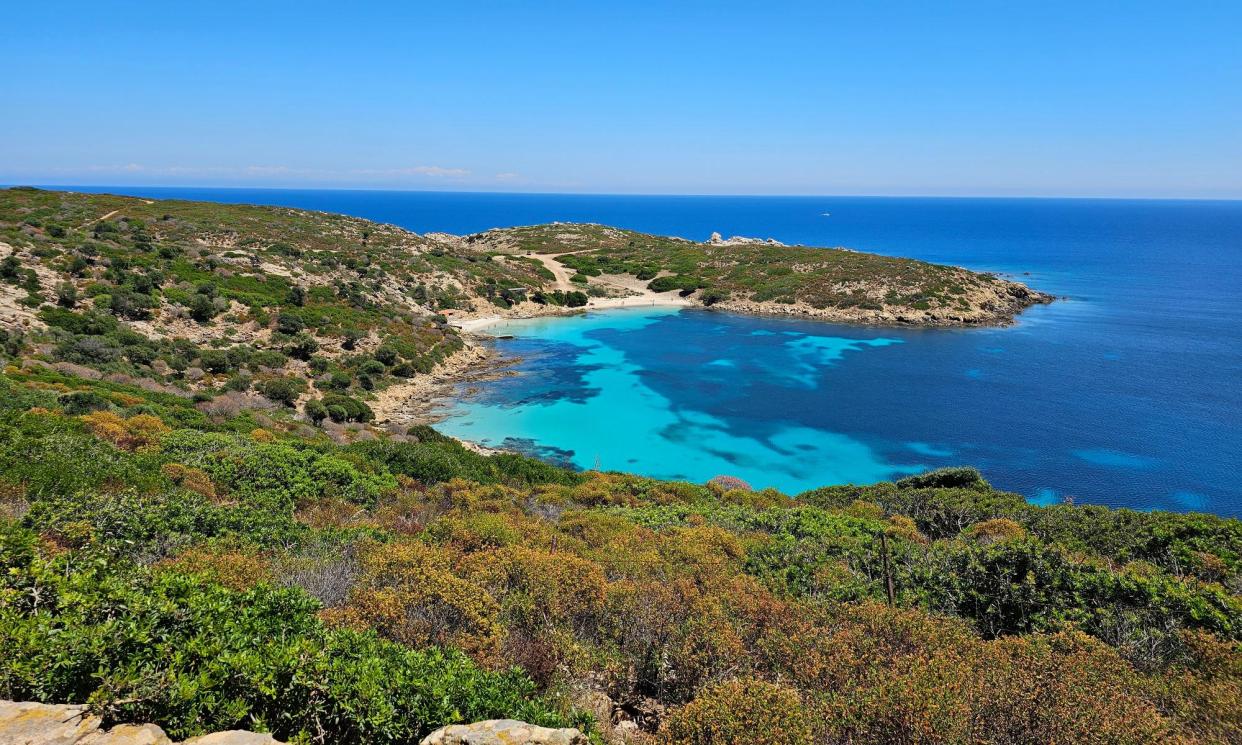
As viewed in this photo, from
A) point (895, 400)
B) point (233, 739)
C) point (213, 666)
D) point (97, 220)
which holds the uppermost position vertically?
point (97, 220)

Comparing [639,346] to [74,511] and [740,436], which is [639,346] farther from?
[74,511]

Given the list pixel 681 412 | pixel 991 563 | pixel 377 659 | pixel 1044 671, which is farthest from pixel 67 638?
pixel 681 412

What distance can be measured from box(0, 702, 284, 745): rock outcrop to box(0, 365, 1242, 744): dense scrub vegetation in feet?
0.54

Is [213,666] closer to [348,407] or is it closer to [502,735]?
[502,735]

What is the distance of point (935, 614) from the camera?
381 inches

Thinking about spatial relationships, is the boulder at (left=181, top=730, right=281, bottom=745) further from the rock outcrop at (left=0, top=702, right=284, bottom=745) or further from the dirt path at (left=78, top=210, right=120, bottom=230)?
the dirt path at (left=78, top=210, right=120, bottom=230)

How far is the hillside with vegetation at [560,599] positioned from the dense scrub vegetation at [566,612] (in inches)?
1.4

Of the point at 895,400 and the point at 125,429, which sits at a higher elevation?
the point at 125,429

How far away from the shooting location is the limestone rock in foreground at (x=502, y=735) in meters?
4.78

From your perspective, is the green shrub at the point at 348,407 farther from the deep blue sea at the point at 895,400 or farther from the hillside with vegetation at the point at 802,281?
the hillside with vegetation at the point at 802,281

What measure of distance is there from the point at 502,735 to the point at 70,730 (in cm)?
301

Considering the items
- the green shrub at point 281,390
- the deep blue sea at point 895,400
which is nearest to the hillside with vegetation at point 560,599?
the green shrub at point 281,390

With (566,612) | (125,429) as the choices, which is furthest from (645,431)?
(566,612)

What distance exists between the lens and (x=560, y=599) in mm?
8531
